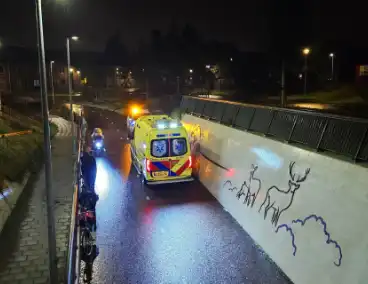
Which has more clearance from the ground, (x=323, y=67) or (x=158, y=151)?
(x=323, y=67)

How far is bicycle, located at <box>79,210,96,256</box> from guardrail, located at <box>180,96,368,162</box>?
596cm

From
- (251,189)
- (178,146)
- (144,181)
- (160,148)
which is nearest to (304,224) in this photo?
(251,189)

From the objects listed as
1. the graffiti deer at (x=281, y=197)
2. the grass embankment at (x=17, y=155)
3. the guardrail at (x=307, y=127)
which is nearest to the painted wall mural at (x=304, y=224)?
the graffiti deer at (x=281, y=197)

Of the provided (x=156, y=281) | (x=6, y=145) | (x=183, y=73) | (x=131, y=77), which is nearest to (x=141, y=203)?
(x=156, y=281)

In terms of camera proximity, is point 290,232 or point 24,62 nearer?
point 290,232

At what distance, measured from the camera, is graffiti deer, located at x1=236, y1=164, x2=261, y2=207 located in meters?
10.8

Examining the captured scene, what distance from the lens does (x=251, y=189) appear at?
11.1m

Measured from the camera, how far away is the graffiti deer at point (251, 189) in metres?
10.8

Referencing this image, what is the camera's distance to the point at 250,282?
25.8 feet

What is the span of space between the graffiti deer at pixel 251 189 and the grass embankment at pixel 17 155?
27.9ft

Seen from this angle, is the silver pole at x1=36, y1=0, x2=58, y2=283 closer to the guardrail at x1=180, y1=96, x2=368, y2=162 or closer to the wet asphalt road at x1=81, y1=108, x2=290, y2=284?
the wet asphalt road at x1=81, y1=108, x2=290, y2=284

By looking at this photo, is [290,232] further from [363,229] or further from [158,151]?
[158,151]

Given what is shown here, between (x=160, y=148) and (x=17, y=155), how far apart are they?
6.87 meters

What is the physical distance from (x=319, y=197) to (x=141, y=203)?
7290 mm
